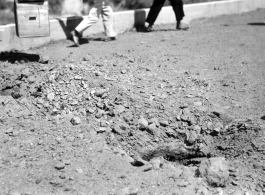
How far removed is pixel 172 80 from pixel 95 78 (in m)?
0.94

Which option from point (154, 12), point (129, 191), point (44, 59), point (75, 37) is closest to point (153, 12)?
point (154, 12)

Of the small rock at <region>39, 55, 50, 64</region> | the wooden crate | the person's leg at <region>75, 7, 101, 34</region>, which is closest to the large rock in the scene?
the small rock at <region>39, 55, 50, 64</region>

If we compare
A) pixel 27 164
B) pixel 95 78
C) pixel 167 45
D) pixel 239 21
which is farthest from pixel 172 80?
pixel 239 21

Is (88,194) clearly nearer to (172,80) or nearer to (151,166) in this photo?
(151,166)

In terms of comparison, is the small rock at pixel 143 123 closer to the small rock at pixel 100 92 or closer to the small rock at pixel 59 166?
the small rock at pixel 100 92

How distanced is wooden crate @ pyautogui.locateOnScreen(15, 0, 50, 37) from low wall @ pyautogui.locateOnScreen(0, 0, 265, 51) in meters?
0.50

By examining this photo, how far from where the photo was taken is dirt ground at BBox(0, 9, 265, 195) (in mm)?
4371

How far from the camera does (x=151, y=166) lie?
180 inches

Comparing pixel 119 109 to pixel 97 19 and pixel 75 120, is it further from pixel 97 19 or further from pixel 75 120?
pixel 97 19

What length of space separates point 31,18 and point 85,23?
1001mm

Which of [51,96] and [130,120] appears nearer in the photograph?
[130,120]

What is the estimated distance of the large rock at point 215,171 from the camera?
4348mm

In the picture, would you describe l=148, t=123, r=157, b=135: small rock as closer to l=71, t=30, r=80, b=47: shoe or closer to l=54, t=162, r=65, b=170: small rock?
l=54, t=162, r=65, b=170: small rock

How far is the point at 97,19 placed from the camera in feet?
25.0
